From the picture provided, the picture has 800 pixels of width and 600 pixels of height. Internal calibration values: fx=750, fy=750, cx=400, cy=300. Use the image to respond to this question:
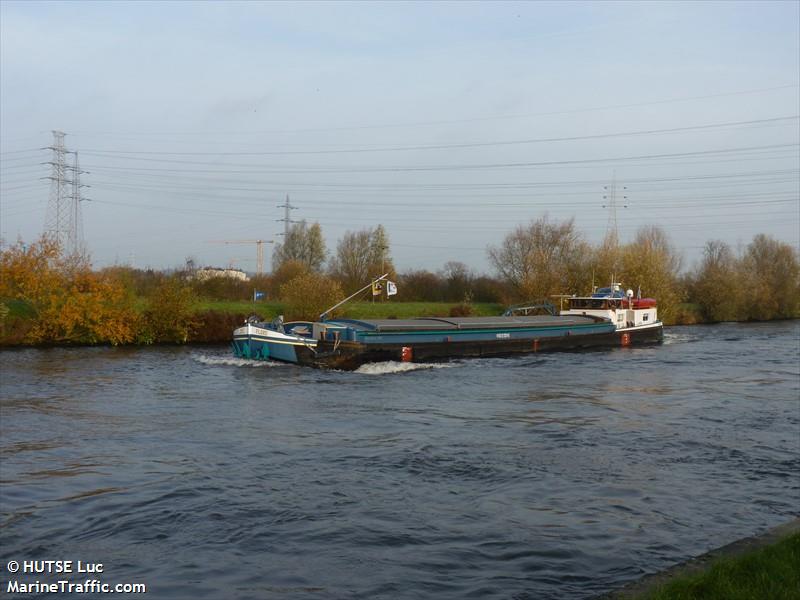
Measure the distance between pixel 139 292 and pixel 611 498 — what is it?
46.1 meters

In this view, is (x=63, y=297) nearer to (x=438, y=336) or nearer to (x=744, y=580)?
(x=438, y=336)

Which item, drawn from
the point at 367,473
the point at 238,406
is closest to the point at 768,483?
the point at 367,473

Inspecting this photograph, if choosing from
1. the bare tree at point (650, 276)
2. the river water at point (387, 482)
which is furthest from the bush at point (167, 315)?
the bare tree at point (650, 276)

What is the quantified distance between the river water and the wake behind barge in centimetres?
574

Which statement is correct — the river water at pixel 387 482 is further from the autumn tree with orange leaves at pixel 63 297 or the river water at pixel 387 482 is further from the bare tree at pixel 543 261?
the bare tree at pixel 543 261

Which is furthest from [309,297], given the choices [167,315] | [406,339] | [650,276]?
[650,276]

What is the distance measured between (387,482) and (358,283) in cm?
5260

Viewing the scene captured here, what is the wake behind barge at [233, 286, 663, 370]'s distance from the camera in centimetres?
3269

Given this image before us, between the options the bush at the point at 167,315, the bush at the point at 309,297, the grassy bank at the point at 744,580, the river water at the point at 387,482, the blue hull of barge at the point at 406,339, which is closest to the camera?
the grassy bank at the point at 744,580

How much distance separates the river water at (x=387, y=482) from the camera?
9641 millimetres

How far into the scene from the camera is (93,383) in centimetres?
2664

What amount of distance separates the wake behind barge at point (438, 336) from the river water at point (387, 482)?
18.8ft

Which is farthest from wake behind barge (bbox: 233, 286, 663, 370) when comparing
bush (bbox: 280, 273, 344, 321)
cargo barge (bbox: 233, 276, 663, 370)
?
bush (bbox: 280, 273, 344, 321)

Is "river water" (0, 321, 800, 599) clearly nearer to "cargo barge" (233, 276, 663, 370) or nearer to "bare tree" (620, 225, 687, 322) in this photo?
"cargo barge" (233, 276, 663, 370)
